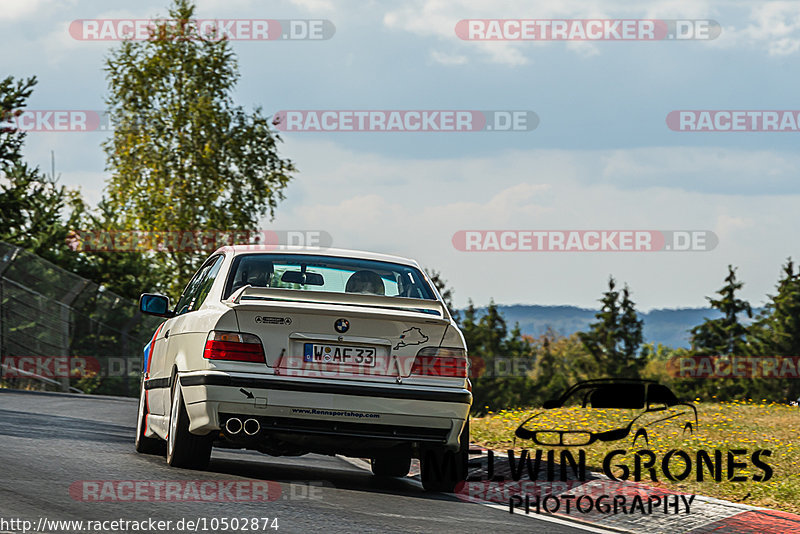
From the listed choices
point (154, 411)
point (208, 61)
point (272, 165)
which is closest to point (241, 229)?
point (272, 165)

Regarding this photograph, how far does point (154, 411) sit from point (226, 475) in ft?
4.18

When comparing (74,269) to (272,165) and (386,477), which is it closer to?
(272,165)

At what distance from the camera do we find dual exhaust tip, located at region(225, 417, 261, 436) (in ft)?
25.9

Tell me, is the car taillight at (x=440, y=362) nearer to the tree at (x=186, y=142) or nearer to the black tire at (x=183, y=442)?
the black tire at (x=183, y=442)

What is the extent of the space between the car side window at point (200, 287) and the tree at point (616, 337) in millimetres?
84489

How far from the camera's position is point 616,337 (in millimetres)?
98500

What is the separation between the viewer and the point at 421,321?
8.05 metres

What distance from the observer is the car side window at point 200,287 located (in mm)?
9125

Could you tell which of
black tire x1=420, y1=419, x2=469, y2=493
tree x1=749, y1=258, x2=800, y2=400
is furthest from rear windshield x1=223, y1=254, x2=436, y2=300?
tree x1=749, y1=258, x2=800, y2=400

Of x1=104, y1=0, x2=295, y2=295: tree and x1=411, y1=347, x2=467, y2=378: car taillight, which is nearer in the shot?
x1=411, y1=347, x2=467, y2=378: car taillight

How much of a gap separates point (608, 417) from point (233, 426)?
852cm

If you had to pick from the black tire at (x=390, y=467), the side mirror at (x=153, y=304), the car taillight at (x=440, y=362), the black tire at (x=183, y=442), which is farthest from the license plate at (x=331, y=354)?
the side mirror at (x=153, y=304)

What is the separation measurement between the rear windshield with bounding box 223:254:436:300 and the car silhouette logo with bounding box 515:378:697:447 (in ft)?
9.38

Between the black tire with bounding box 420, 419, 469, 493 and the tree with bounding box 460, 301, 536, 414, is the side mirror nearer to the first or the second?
the black tire with bounding box 420, 419, 469, 493
